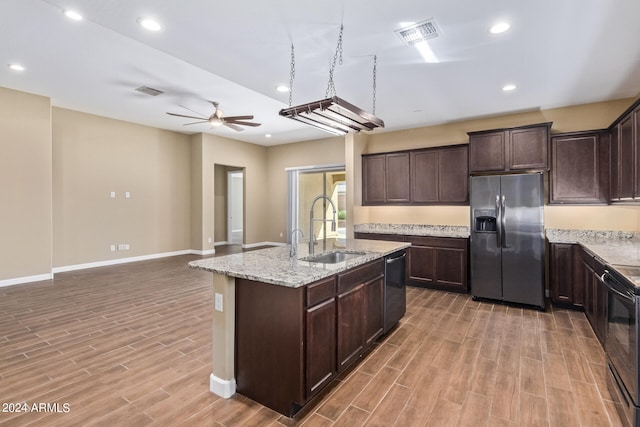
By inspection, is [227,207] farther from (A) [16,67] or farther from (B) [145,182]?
(A) [16,67]

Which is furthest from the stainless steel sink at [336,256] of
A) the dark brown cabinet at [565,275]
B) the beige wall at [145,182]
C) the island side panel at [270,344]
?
the beige wall at [145,182]

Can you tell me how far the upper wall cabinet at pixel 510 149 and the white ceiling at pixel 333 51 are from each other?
44 cm

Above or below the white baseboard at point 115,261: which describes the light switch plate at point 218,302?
above

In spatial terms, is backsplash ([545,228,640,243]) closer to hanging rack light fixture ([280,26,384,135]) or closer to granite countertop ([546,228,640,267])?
granite countertop ([546,228,640,267])

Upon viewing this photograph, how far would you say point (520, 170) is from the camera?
4.39 meters

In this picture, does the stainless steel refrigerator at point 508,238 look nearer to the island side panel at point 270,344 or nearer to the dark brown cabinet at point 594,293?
the dark brown cabinet at point 594,293

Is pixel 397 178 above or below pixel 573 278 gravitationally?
above

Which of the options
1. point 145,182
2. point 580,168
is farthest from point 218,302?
point 145,182

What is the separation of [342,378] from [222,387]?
89 cm

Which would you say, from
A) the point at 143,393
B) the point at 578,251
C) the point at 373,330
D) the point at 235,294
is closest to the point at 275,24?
the point at 235,294

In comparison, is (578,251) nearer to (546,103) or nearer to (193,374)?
(546,103)

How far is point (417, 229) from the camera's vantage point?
5.58 m

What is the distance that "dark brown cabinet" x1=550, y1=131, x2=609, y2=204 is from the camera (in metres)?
4.07

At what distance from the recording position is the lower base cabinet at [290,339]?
1.94m
